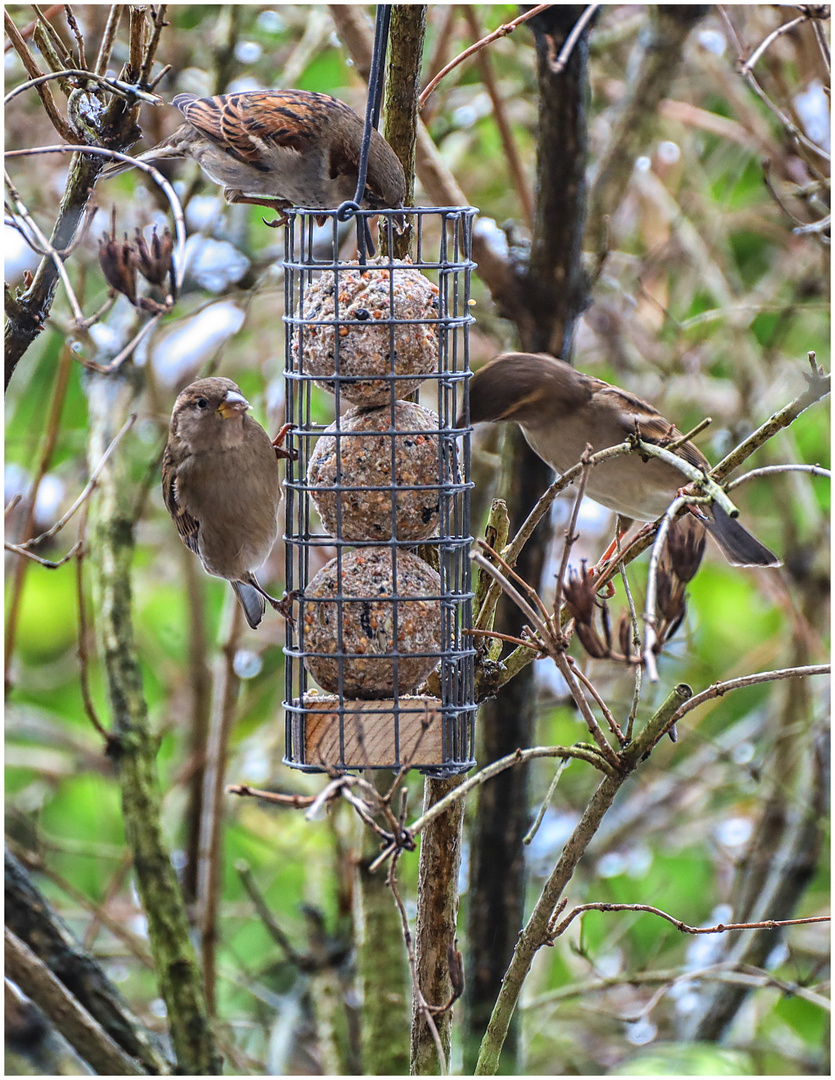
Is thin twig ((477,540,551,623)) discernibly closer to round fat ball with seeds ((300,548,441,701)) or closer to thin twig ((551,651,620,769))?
thin twig ((551,651,620,769))

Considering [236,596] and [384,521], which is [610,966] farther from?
[384,521]

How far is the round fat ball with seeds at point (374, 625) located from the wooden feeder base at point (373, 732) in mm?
48

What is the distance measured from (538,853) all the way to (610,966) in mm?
910

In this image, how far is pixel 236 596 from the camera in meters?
3.58

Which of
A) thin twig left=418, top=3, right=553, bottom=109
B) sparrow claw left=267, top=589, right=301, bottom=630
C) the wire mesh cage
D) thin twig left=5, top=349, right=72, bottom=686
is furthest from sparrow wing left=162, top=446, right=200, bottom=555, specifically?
thin twig left=418, top=3, right=553, bottom=109

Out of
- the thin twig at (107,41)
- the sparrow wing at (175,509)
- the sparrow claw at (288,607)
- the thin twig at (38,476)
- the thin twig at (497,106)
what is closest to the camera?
the thin twig at (107,41)

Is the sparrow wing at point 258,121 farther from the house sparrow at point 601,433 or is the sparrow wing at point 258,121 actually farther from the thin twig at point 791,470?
the thin twig at point 791,470

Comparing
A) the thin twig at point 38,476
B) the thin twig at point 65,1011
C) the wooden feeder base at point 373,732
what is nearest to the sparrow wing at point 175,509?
the thin twig at point 38,476

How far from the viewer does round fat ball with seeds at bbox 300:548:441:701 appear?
→ 2.44 m

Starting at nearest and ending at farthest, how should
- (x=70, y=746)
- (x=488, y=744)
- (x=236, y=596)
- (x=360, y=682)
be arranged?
(x=360, y=682), (x=236, y=596), (x=488, y=744), (x=70, y=746)

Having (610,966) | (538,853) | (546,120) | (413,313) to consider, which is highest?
(546,120)

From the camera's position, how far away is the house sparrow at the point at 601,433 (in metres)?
3.15

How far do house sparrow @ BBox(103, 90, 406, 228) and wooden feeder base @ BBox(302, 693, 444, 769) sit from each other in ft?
3.85

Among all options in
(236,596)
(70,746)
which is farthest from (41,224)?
(70,746)
